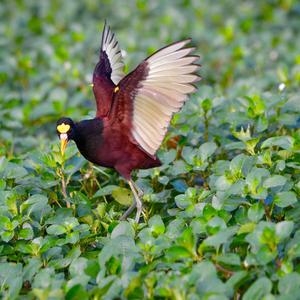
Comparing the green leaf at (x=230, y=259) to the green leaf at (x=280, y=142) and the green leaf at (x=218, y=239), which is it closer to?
the green leaf at (x=218, y=239)

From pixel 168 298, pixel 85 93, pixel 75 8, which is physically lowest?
pixel 168 298

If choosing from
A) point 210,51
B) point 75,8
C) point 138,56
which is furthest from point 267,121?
point 75,8

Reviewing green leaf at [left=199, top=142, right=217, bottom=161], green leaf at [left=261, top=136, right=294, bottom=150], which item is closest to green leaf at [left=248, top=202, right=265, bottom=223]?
green leaf at [left=261, top=136, right=294, bottom=150]

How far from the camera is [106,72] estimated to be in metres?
5.38

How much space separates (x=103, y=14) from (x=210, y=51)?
5.78 feet

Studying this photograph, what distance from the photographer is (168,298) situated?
369cm

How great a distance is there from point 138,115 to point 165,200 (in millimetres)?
655

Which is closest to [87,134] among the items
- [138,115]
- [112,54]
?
[138,115]

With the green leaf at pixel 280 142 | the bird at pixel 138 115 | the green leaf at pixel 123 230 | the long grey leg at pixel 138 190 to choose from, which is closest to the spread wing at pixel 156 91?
the bird at pixel 138 115

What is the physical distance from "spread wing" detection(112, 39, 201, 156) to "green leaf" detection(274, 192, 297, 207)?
0.74 metres

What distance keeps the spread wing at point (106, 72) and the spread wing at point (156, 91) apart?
51 cm

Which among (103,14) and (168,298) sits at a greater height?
(103,14)

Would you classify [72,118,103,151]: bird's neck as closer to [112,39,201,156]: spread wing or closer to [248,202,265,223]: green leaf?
[112,39,201,156]: spread wing

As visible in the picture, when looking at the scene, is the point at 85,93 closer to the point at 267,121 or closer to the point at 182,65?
the point at 267,121
